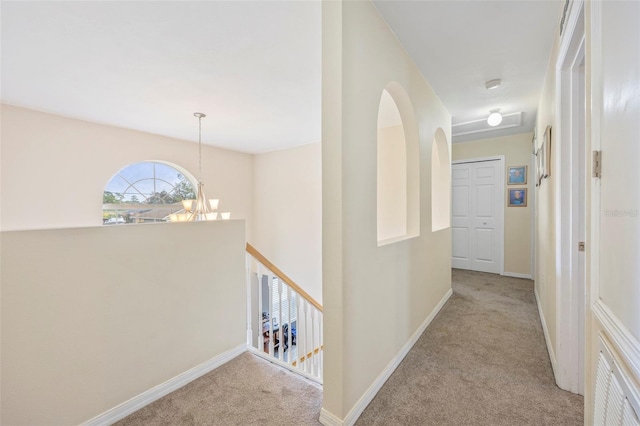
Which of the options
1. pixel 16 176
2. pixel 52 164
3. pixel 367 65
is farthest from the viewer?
pixel 52 164

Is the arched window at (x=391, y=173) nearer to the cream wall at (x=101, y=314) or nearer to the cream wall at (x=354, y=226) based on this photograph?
the cream wall at (x=354, y=226)

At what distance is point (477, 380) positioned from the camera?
5.68 ft

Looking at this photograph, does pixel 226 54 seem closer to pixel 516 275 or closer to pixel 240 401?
pixel 240 401

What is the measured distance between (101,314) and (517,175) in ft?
17.9

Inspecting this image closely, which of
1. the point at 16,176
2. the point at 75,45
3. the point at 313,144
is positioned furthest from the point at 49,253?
the point at 313,144

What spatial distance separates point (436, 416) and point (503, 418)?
1.17 feet

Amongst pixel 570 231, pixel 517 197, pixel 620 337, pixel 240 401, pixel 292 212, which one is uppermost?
pixel 517 197

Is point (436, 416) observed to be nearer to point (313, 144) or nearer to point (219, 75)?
point (219, 75)

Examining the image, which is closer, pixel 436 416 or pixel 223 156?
pixel 436 416

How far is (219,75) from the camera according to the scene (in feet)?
7.70

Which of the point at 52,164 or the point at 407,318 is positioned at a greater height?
the point at 52,164

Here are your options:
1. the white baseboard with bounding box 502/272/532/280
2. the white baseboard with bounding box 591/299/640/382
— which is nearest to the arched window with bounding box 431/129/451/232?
the white baseboard with bounding box 502/272/532/280

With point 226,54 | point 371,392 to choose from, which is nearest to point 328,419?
Answer: point 371,392

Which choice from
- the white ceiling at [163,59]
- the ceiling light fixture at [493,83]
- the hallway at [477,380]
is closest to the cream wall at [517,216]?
the hallway at [477,380]
